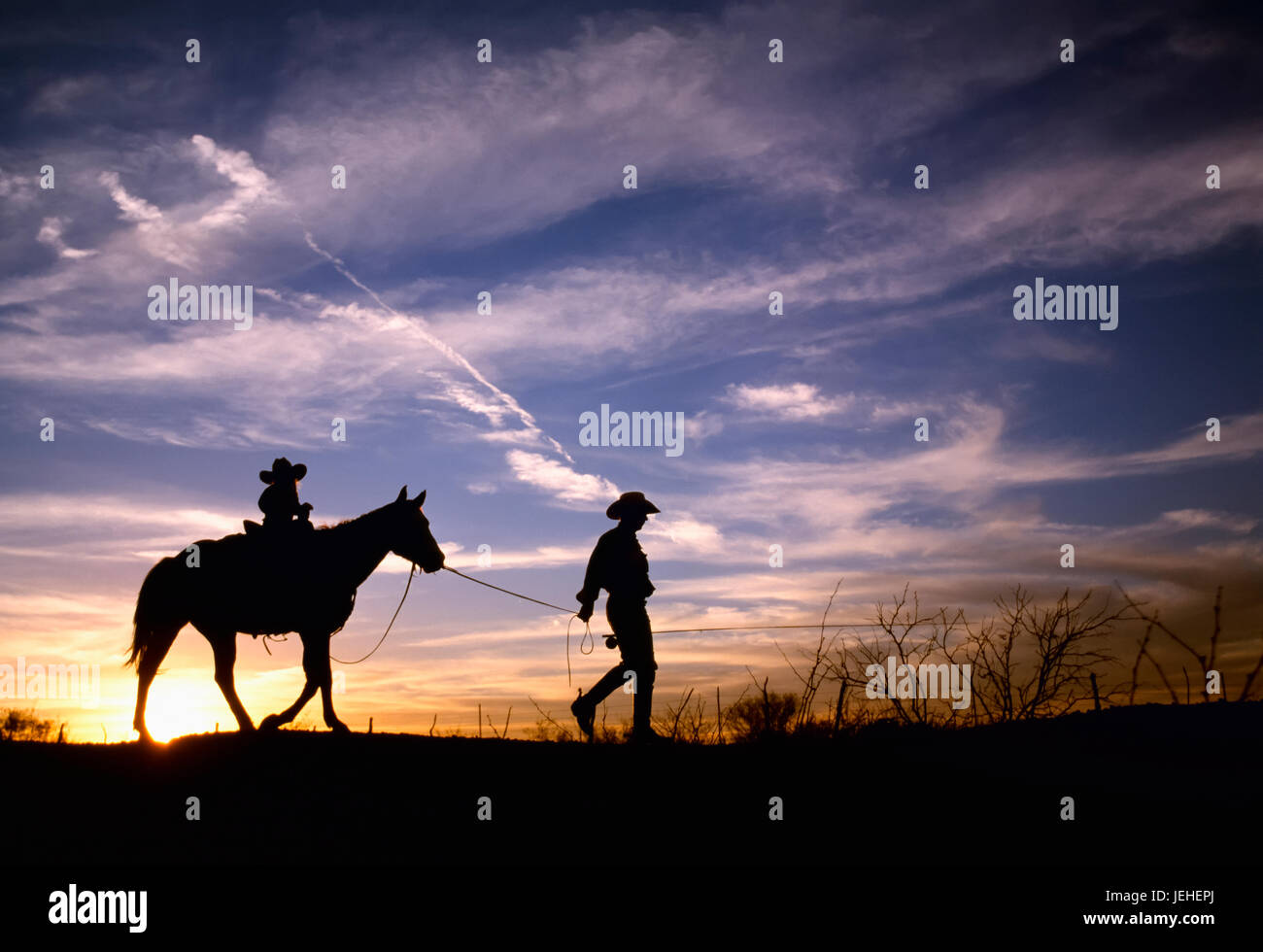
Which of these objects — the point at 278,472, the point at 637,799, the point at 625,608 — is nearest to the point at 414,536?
the point at 278,472

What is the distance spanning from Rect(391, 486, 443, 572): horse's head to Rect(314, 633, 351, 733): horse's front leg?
1517 millimetres

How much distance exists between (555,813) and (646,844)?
908mm

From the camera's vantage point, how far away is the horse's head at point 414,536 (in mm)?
11911

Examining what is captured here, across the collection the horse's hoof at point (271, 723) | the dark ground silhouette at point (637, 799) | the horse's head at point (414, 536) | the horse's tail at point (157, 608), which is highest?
the horse's head at point (414, 536)

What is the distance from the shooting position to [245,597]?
11.1 metres

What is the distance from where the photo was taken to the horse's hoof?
33.5 ft

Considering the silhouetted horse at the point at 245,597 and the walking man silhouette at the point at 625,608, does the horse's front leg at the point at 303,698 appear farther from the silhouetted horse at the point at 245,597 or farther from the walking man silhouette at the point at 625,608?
the walking man silhouette at the point at 625,608

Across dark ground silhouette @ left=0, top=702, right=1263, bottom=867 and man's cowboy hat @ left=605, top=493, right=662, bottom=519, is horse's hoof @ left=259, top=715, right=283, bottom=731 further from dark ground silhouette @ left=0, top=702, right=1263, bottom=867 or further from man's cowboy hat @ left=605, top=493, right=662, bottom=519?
man's cowboy hat @ left=605, top=493, right=662, bottom=519

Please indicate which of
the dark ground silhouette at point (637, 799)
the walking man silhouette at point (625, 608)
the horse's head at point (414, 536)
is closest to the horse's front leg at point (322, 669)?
the dark ground silhouette at point (637, 799)

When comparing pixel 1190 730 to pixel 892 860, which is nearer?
pixel 892 860

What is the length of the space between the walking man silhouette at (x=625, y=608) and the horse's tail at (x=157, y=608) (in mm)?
4753
